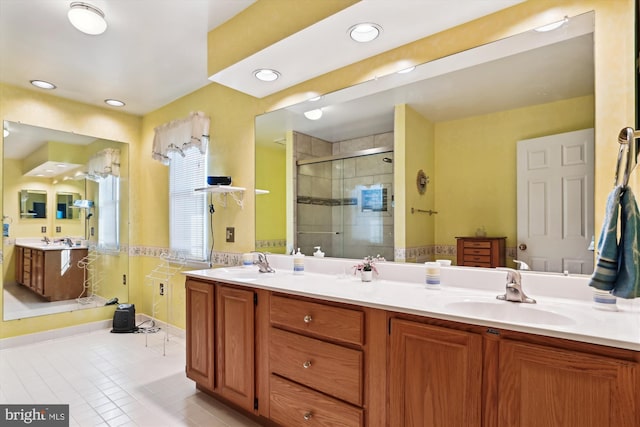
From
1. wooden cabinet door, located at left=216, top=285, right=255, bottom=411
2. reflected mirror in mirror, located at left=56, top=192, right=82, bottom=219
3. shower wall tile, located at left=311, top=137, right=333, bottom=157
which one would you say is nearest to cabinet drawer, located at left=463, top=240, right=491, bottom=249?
shower wall tile, located at left=311, top=137, right=333, bottom=157

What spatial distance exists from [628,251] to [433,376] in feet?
2.58

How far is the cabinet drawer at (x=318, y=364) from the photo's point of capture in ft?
5.03

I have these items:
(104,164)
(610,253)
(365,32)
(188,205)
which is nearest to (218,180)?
(188,205)

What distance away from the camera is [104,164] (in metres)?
3.95

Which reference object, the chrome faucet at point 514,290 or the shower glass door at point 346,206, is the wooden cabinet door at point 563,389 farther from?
the shower glass door at point 346,206

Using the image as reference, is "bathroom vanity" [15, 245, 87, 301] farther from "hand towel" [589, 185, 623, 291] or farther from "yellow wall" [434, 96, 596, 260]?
"hand towel" [589, 185, 623, 291]

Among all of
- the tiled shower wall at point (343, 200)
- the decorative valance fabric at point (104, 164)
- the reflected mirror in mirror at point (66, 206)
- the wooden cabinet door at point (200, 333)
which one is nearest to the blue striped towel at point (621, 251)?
the tiled shower wall at point (343, 200)

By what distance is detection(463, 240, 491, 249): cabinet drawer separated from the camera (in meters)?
1.75

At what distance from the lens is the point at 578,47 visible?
4.96 feet

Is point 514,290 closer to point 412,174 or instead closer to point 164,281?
point 412,174

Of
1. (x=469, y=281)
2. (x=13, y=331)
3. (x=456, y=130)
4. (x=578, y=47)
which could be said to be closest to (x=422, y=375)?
(x=469, y=281)

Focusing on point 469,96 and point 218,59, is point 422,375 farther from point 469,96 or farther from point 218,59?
point 218,59

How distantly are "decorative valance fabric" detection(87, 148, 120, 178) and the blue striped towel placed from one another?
179 inches

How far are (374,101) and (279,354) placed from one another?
166 cm
